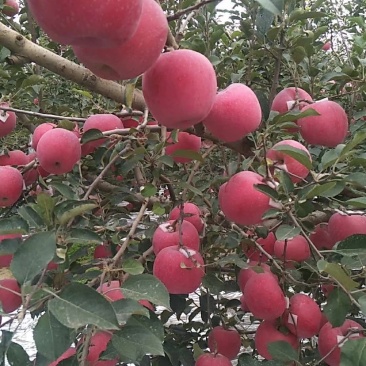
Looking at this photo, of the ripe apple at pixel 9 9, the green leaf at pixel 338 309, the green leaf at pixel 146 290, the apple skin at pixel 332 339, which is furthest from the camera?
the ripe apple at pixel 9 9

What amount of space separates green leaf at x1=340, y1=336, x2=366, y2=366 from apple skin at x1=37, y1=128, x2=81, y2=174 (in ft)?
2.22

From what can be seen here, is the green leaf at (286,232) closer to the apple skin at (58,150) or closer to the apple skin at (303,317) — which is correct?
the apple skin at (303,317)

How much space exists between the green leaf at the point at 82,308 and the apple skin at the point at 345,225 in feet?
1.88

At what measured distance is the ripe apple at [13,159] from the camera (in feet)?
4.60

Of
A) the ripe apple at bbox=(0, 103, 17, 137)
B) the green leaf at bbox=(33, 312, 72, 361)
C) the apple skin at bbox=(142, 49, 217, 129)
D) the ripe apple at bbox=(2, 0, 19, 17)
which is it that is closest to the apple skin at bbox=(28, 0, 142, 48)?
the apple skin at bbox=(142, 49, 217, 129)

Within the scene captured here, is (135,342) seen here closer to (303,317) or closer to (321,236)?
(303,317)

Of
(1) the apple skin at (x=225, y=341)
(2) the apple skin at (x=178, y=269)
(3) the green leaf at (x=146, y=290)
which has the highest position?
(3) the green leaf at (x=146, y=290)

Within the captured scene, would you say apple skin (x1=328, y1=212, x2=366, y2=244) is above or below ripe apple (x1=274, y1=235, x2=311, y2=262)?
above

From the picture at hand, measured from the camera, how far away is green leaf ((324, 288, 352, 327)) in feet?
2.78

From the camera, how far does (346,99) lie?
1449 mm

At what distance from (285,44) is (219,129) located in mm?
478

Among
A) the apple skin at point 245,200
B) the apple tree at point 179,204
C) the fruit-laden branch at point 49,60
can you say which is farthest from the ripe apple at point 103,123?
the apple skin at point 245,200

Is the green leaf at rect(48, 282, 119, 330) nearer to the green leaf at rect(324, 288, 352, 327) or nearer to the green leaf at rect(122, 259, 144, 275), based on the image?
the green leaf at rect(122, 259, 144, 275)

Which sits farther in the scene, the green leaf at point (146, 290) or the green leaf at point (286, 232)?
the green leaf at point (286, 232)
